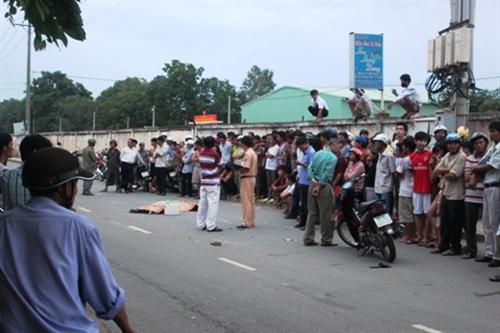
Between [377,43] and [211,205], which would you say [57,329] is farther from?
[377,43]

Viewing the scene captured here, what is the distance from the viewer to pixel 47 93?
7975 centimetres

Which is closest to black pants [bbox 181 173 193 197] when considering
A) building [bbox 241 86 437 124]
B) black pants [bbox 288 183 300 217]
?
black pants [bbox 288 183 300 217]

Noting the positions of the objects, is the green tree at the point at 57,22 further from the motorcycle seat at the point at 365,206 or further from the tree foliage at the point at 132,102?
the tree foliage at the point at 132,102

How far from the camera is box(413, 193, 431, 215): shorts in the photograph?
992 centimetres

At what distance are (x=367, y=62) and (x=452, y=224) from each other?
8.64 meters

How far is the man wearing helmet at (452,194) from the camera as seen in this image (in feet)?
29.6

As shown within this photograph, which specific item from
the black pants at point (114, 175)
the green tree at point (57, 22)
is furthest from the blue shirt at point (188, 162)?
the green tree at point (57, 22)

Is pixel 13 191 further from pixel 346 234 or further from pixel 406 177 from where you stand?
pixel 406 177

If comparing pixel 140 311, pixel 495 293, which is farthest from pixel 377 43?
pixel 140 311

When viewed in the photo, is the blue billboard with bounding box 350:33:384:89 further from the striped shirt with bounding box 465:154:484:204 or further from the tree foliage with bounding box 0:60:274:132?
the tree foliage with bounding box 0:60:274:132

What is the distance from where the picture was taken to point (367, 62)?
55.2 feet

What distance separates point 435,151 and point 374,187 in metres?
1.46

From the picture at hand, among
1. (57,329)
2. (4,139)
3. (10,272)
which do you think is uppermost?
(4,139)

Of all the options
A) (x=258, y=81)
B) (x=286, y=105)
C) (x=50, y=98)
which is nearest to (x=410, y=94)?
(x=286, y=105)
